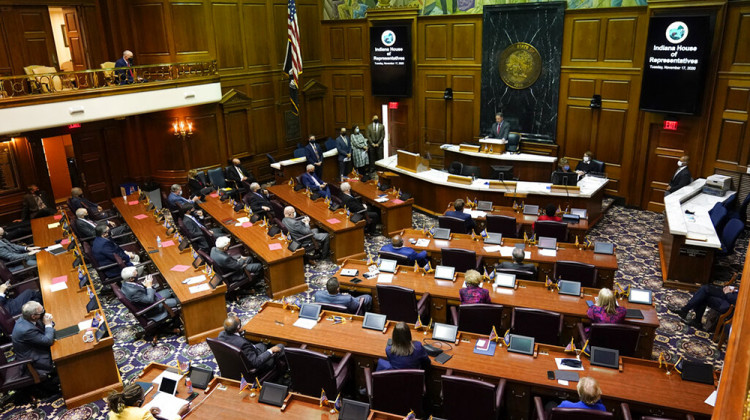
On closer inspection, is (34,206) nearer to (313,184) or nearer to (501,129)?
(313,184)

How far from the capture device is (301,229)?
33.2ft

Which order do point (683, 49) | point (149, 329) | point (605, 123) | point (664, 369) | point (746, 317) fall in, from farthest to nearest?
1. point (605, 123)
2. point (683, 49)
3. point (149, 329)
4. point (664, 369)
5. point (746, 317)

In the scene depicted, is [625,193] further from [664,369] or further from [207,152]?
[207,152]

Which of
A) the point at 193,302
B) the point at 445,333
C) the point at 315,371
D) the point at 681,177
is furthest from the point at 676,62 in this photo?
the point at 193,302

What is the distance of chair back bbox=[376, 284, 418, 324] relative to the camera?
6.88 m

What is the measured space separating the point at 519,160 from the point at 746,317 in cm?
1118

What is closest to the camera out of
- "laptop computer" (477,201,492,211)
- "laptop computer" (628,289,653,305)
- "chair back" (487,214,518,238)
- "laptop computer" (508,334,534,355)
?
"laptop computer" (508,334,534,355)

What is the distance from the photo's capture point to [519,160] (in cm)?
1277

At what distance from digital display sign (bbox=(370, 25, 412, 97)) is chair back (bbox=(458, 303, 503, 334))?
34.4 ft

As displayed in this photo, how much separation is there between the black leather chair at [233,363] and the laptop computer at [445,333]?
194cm

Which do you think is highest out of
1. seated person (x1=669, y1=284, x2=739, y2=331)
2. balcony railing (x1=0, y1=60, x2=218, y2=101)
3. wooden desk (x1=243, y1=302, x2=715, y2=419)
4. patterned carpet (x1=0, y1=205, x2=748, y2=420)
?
balcony railing (x1=0, y1=60, x2=218, y2=101)

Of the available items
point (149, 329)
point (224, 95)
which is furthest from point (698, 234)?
point (224, 95)

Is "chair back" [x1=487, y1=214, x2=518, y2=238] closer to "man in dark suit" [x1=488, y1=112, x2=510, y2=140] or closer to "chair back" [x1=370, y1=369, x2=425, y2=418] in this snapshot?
"man in dark suit" [x1=488, y1=112, x2=510, y2=140]

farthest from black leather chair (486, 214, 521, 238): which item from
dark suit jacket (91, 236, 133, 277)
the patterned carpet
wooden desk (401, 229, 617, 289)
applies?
dark suit jacket (91, 236, 133, 277)
